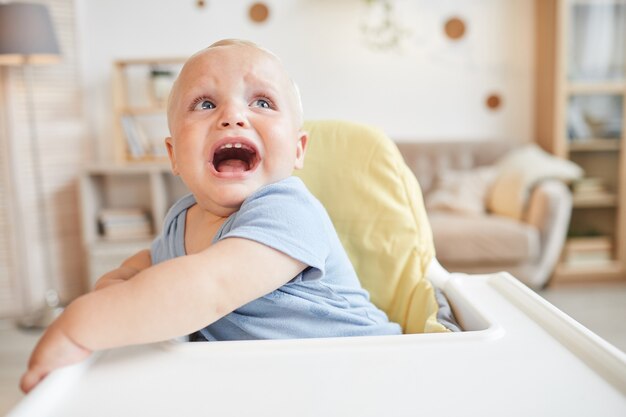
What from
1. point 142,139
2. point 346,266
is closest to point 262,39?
point 142,139

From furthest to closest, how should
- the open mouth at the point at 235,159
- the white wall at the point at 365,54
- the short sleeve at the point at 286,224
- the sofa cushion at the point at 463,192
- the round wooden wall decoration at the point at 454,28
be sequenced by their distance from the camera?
the round wooden wall decoration at the point at 454,28 < the white wall at the point at 365,54 < the sofa cushion at the point at 463,192 < the open mouth at the point at 235,159 < the short sleeve at the point at 286,224

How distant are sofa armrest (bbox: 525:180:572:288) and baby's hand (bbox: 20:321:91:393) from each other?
9.72ft

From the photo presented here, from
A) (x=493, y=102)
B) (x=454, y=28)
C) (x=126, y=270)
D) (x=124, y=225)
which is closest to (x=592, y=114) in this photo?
(x=493, y=102)

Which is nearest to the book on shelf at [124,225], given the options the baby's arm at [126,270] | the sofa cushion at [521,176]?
the sofa cushion at [521,176]

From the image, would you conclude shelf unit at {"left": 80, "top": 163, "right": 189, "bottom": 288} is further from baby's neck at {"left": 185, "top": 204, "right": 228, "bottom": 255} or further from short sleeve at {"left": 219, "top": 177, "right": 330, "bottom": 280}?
short sleeve at {"left": 219, "top": 177, "right": 330, "bottom": 280}

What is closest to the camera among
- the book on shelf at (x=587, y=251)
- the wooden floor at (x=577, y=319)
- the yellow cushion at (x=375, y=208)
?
the yellow cushion at (x=375, y=208)

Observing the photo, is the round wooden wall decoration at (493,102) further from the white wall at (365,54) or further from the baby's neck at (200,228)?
the baby's neck at (200,228)

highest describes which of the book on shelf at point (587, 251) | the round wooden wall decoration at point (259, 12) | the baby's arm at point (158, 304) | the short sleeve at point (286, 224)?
the round wooden wall decoration at point (259, 12)

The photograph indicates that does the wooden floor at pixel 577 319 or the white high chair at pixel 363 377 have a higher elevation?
the white high chair at pixel 363 377

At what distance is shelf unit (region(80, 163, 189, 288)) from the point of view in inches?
131

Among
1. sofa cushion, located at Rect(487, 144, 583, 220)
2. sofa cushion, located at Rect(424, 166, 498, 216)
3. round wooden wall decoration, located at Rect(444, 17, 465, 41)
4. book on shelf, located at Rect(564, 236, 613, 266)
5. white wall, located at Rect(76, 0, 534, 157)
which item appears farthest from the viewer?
round wooden wall decoration, located at Rect(444, 17, 465, 41)

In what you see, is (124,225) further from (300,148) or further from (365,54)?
(300,148)

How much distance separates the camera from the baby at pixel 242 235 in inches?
26.9

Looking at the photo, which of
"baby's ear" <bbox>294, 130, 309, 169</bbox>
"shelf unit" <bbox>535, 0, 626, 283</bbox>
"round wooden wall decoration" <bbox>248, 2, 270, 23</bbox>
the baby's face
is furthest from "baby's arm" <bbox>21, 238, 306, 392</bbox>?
"round wooden wall decoration" <bbox>248, 2, 270, 23</bbox>
